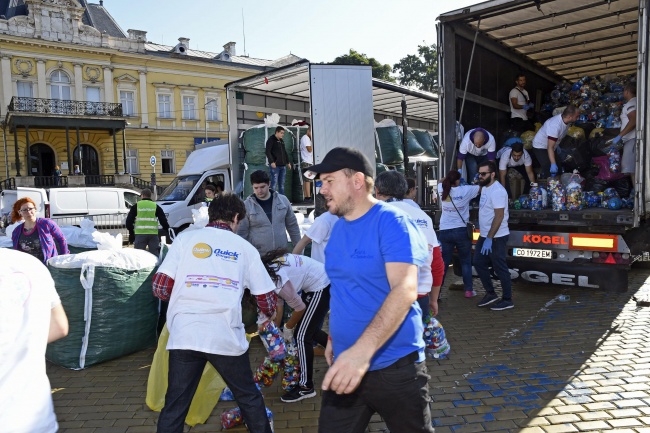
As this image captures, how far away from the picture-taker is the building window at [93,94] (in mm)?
34562

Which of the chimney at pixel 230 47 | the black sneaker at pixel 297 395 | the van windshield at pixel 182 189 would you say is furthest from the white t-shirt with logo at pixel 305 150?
the chimney at pixel 230 47

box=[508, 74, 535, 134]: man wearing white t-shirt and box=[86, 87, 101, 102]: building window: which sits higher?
box=[86, 87, 101, 102]: building window

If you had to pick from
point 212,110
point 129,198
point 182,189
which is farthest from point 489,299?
point 212,110

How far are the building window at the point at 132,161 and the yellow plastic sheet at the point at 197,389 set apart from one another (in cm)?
3502

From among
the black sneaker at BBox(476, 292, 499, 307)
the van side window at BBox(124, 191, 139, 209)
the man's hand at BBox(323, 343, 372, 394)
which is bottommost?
the black sneaker at BBox(476, 292, 499, 307)

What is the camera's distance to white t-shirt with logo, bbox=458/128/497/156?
7.35 meters

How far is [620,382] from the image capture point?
4.10 metres

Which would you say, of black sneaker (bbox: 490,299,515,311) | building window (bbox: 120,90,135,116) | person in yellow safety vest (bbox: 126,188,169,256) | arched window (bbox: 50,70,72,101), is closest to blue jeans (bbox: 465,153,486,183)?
black sneaker (bbox: 490,299,515,311)

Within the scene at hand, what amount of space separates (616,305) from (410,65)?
158 ft

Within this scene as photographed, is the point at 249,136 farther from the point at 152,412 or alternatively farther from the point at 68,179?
the point at 68,179

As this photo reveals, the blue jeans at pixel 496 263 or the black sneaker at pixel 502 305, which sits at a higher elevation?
the blue jeans at pixel 496 263

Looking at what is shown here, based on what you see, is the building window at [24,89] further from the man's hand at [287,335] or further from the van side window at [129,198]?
the man's hand at [287,335]

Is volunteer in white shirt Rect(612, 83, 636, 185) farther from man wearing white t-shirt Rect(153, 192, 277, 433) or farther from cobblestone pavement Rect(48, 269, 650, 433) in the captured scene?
man wearing white t-shirt Rect(153, 192, 277, 433)

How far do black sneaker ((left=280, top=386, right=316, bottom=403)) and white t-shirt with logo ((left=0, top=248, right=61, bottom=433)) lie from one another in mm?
2279
